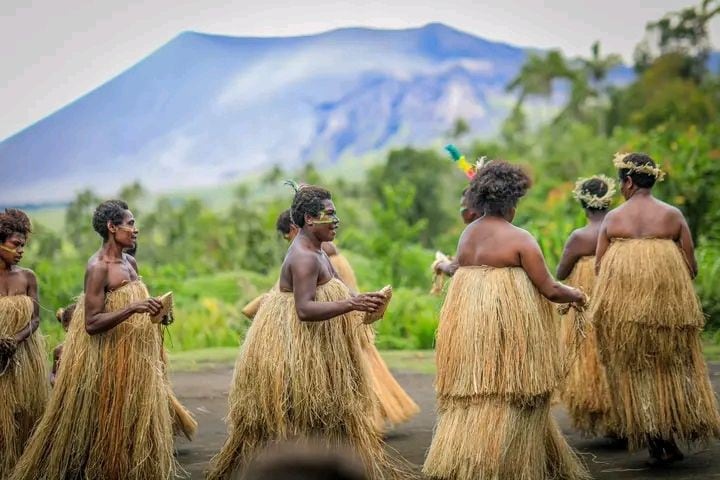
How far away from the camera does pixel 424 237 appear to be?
14875 millimetres

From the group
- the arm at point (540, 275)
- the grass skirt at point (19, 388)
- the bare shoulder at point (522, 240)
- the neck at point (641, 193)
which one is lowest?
the grass skirt at point (19, 388)

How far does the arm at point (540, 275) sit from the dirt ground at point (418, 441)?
107 centimetres

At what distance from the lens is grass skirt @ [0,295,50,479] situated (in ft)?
17.6

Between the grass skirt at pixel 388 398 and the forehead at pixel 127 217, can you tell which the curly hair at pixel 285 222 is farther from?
the forehead at pixel 127 217

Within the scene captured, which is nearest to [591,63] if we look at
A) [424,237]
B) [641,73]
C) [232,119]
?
[641,73]

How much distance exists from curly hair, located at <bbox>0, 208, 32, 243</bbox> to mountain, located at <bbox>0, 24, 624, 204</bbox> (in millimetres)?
5822

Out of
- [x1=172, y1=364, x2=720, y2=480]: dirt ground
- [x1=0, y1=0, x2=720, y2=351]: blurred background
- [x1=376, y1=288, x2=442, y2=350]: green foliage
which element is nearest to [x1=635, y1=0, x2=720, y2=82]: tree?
[x1=0, y1=0, x2=720, y2=351]: blurred background

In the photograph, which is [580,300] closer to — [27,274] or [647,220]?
[647,220]

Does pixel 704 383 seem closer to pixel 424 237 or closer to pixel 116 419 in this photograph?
pixel 116 419

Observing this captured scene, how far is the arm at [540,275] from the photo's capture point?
4.72 metres

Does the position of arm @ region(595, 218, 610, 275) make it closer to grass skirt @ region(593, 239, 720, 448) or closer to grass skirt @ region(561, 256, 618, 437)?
grass skirt @ region(593, 239, 720, 448)

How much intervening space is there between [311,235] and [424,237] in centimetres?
1003

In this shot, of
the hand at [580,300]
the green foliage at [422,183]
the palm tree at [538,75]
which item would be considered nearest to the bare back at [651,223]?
the hand at [580,300]

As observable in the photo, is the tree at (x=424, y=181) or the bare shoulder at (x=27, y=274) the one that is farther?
the tree at (x=424, y=181)
